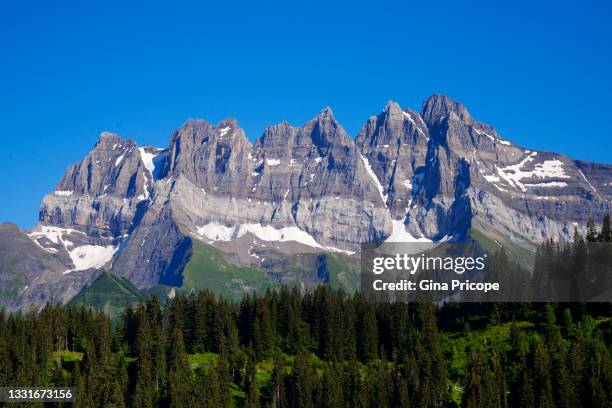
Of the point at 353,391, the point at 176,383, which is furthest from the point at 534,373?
the point at 176,383

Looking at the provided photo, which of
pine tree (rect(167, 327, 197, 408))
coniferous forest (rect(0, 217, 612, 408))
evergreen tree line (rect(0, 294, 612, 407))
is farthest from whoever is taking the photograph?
pine tree (rect(167, 327, 197, 408))

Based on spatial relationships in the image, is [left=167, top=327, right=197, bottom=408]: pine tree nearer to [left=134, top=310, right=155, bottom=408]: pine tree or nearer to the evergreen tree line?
the evergreen tree line

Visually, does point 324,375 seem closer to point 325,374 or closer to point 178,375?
point 325,374

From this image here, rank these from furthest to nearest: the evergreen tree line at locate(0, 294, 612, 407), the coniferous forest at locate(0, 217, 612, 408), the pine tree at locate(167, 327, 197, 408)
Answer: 1. the pine tree at locate(167, 327, 197, 408)
2. the coniferous forest at locate(0, 217, 612, 408)
3. the evergreen tree line at locate(0, 294, 612, 407)

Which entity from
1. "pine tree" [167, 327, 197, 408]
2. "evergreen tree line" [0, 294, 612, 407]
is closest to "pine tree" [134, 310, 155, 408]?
"evergreen tree line" [0, 294, 612, 407]

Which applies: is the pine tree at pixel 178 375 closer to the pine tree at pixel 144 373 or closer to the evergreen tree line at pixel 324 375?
the evergreen tree line at pixel 324 375

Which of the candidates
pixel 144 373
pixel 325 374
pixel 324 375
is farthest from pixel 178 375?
pixel 325 374

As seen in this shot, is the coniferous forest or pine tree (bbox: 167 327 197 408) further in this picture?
pine tree (bbox: 167 327 197 408)

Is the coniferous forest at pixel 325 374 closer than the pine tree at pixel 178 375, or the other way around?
the coniferous forest at pixel 325 374

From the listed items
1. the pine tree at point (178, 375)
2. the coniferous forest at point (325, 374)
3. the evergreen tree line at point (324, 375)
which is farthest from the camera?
the pine tree at point (178, 375)

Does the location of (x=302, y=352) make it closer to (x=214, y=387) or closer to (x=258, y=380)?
(x=258, y=380)

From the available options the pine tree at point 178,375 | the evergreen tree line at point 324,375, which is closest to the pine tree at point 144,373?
the evergreen tree line at point 324,375

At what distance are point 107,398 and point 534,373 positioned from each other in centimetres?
6790

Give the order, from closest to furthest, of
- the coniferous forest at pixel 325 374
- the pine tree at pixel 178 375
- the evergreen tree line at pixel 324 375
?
the evergreen tree line at pixel 324 375 → the coniferous forest at pixel 325 374 → the pine tree at pixel 178 375
